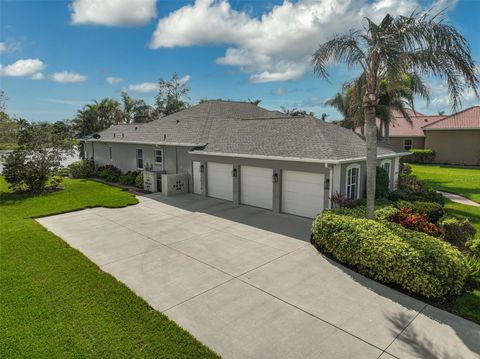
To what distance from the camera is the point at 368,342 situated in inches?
203

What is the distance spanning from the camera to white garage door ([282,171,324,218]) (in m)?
11.9

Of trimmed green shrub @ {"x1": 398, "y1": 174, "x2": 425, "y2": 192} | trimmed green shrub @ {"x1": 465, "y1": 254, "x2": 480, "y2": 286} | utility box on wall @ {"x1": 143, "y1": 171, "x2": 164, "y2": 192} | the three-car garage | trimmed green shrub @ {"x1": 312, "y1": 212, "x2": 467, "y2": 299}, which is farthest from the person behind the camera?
utility box on wall @ {"x1": 143, "y1": 171, "x2": 164, "y2": 192}

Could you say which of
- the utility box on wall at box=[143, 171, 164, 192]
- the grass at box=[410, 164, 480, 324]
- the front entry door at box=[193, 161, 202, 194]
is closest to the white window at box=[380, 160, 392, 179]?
the grass at box=[410, 164, 480, 324]

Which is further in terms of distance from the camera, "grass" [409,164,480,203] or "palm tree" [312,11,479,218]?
"grass" [409,164,480,203]

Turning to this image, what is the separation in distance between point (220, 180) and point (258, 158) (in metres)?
3.37

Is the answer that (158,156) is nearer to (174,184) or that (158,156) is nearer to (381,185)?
(174,184)

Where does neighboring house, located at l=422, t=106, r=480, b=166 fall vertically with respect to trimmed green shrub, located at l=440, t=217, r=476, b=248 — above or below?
above

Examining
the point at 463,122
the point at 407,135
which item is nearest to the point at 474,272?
the point at 463,122

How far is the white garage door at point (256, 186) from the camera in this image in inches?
534

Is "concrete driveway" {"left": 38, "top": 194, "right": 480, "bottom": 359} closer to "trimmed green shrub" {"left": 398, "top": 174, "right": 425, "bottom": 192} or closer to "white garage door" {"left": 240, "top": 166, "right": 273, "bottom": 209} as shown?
"white garage door" {"left": 240, "top": 166, "right": 273, "bottom": 209}

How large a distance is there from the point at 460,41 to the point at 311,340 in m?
8.42

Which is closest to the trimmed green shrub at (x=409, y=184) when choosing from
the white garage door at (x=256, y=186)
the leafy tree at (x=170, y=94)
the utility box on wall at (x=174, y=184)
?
the white garage door at (x=256, y=186)

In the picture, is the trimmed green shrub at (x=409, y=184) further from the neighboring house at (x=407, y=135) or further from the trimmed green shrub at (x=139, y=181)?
the neighboring house at (x=407, y=135)

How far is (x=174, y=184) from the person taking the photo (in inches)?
677
